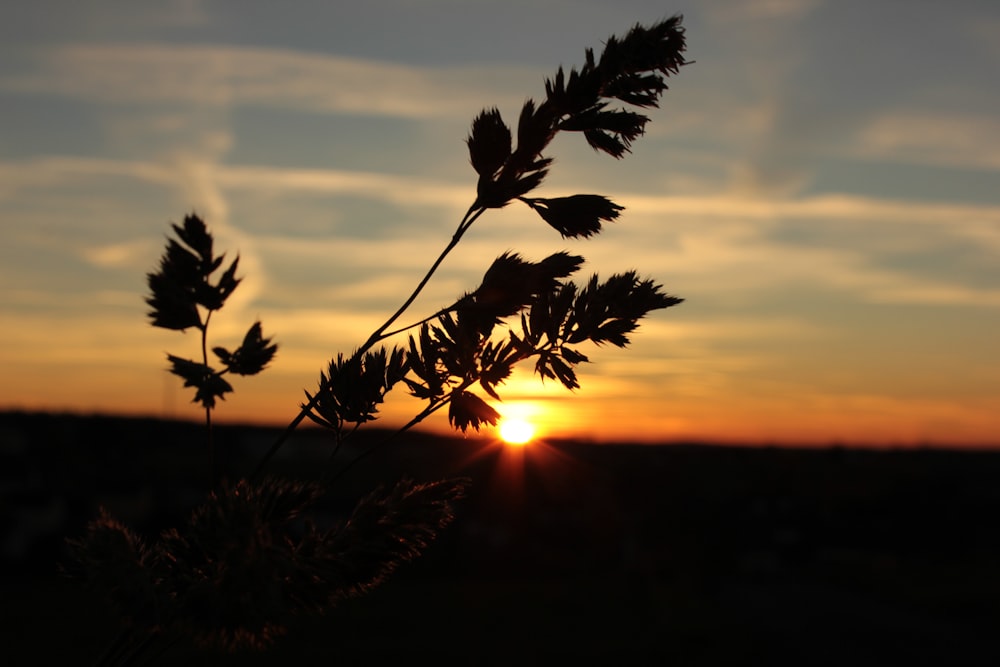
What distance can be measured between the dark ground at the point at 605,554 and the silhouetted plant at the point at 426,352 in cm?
2512

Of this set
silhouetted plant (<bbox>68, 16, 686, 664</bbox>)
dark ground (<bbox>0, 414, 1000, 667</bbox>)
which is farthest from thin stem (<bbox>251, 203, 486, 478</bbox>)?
dark ground (<bbox>0, 414, 1000, 667</bbox>)

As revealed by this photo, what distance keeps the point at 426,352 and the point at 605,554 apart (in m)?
42.0

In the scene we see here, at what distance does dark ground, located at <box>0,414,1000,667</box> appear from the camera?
2828 cm

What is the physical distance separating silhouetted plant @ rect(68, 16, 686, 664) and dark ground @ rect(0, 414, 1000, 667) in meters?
25.1

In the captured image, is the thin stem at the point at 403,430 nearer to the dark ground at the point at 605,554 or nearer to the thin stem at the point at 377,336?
the thin stem at the point at 377,336

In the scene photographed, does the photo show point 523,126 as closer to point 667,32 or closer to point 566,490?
point 667,32

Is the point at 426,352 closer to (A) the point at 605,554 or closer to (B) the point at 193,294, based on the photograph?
(B) the point at 193,294

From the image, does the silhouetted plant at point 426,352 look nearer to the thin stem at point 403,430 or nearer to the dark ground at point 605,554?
the thin stem at point 403,430

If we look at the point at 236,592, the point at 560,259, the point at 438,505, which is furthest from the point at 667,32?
the point at 236,592

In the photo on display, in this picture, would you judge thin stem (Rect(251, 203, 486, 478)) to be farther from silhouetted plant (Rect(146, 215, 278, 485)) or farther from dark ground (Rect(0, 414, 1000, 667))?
dark ground (Rect(0, 414, 1000, 667))

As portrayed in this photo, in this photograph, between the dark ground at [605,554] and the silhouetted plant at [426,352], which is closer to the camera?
the silhouetted plant at [426,352]

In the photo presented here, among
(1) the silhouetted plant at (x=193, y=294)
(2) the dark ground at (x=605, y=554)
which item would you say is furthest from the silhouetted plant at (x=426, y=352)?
(2) the dark ground at (x=605, y=554)

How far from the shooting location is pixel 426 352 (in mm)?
2418

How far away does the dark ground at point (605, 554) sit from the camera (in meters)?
28.3
